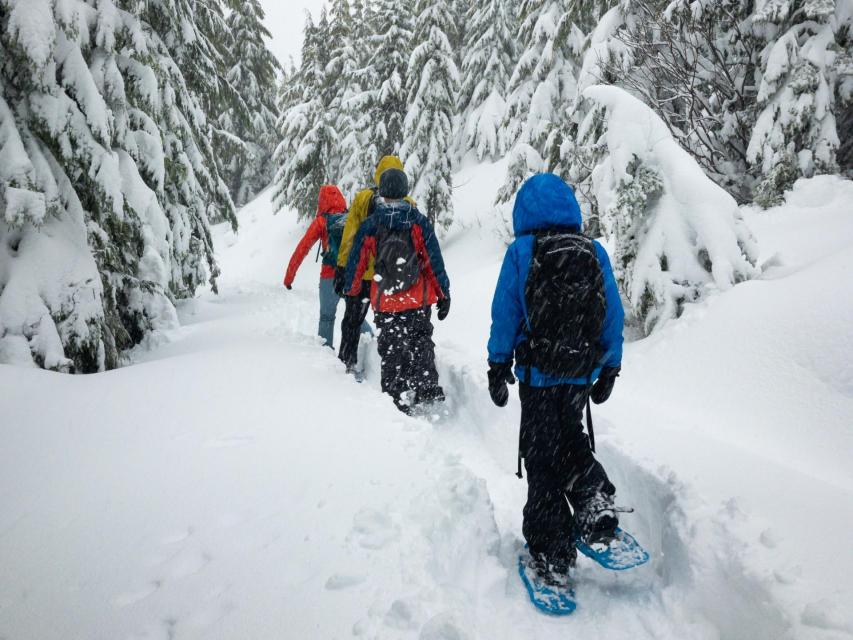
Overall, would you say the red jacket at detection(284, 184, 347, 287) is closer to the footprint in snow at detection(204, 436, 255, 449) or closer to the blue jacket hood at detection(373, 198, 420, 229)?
the blue jacket hood at detection(373, 198, 420, 229)

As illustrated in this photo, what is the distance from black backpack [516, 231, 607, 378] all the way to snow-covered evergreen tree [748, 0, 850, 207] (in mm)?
7107

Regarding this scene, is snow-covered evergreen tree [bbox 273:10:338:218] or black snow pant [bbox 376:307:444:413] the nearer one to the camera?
black snow pant [bbox 376:307:444:413]

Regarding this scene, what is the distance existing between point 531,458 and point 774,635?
1.32 metres

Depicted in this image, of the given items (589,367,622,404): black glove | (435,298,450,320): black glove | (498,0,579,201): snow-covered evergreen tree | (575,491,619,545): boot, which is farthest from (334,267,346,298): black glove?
(498,0,579,201): snow-covered evergreen tree

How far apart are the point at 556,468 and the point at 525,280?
1193 mm

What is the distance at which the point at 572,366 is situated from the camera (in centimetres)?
263

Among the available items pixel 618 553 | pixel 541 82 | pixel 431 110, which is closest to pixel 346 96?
pixel 431 110

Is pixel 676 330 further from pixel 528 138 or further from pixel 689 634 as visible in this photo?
pixel 528 138

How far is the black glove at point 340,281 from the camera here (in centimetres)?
544

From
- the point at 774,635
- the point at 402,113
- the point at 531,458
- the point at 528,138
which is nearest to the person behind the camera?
the point at 774,635

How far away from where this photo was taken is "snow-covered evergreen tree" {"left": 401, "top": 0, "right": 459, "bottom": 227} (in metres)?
15.3

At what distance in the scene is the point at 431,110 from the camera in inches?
634

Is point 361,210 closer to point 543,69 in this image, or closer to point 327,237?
point 327,237

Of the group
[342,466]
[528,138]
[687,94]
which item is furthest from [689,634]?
[528,138]
